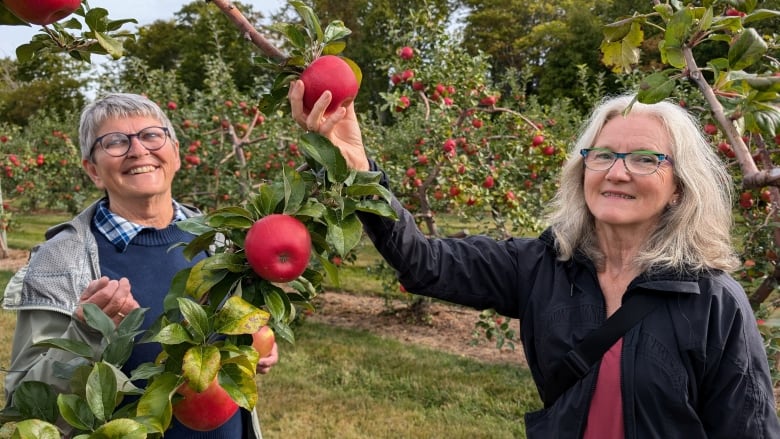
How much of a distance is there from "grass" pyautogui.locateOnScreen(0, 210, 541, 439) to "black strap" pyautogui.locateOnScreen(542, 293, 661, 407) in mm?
2200

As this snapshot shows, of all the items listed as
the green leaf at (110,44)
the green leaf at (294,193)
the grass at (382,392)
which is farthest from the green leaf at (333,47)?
the grass at (382,392)

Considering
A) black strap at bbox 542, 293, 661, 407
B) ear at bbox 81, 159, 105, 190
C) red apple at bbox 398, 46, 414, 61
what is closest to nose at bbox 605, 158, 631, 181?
black strap at bbox 542, 293, 661, 407

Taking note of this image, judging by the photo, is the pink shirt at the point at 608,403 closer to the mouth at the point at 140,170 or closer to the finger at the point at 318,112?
the finger at the point at 318,112

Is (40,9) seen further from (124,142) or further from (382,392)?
(382,392)

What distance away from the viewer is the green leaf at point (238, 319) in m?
0.96

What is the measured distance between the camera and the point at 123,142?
1.64m

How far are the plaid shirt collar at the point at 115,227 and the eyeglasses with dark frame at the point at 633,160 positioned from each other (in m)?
1.18

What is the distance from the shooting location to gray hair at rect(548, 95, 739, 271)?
1432 millimetres

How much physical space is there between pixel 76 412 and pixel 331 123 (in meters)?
0.61

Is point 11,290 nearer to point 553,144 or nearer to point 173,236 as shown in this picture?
point 173,236

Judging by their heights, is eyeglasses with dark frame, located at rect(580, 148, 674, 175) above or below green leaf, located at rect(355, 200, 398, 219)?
above

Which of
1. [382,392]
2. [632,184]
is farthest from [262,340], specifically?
[382,392]

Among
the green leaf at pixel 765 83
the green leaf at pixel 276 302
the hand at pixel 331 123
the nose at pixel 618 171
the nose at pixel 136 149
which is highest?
the green leaf at pixel 765 83

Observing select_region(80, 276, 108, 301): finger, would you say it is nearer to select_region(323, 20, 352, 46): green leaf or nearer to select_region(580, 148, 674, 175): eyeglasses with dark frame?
select_region(323, 20, 352, 46): green leaf
